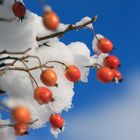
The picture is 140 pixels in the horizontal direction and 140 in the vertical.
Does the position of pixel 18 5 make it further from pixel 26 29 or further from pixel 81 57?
pixel 81 57

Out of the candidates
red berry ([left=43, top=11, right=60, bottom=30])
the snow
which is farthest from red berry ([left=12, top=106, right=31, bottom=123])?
the snow

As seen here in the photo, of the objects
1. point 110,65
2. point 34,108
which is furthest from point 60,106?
point 110,65

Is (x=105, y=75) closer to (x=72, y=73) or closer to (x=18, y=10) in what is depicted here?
(x=72, y=73)

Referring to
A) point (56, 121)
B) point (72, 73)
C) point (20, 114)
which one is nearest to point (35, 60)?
point (72, 73)

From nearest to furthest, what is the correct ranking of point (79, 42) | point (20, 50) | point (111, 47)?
point (20, 50)
point (111, 47)
point (79, 42)

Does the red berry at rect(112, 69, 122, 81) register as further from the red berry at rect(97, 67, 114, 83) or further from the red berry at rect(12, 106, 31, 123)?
the red berry at rect(12, 106, 31, 123)

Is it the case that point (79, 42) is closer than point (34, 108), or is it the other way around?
point (34, 108)

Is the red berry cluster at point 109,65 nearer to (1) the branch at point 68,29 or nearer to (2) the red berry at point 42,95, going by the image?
(1) the branch at point 68,29
